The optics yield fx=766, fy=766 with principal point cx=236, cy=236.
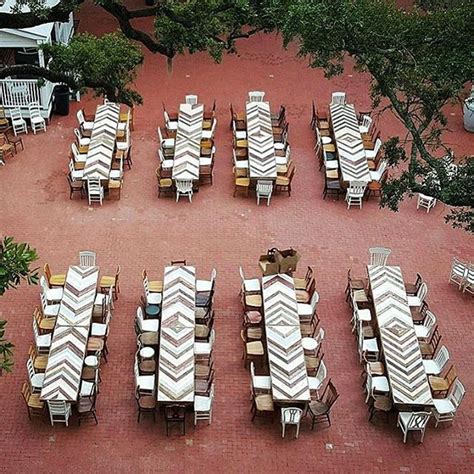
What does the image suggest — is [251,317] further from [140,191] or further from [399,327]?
[140,191]

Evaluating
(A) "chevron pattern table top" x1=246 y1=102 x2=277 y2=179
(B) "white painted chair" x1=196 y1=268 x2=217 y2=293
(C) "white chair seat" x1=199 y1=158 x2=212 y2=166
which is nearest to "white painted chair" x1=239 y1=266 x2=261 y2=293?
(B) "white painted chair" x1=196 y1=268 x2=217 y2=293

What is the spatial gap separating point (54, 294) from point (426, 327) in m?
8.04

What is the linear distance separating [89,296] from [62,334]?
125 centimetres

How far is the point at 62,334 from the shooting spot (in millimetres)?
15438

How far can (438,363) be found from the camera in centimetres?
1539

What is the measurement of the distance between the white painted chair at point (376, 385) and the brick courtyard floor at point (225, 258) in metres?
0.45

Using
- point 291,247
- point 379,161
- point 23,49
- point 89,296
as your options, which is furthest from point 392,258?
point 23,49

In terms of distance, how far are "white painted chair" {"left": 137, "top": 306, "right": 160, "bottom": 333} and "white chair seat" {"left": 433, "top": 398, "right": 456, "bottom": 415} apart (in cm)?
576

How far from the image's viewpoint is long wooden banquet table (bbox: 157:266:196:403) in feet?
47.3

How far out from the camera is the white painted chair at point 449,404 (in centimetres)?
1448

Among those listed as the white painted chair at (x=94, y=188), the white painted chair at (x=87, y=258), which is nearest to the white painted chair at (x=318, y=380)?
the white painted chair at (x=87, y=258)

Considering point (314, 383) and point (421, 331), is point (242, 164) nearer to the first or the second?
point (421, 331)

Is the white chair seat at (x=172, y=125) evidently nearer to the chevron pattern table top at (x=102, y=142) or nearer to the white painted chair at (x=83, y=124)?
the chevron pattern table top at (x=102, y=142)

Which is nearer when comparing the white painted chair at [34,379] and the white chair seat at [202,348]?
the white painted chair at [34,379]
